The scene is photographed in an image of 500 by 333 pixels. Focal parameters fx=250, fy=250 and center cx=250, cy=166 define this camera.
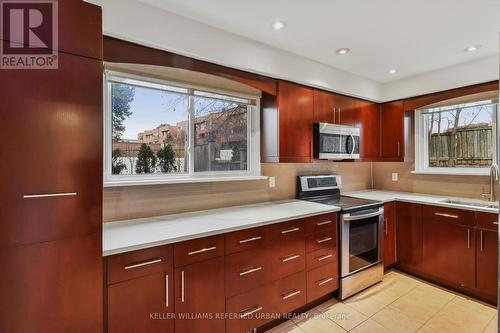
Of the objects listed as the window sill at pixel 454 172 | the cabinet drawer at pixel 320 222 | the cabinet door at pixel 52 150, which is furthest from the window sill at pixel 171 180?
the window sill at pixel 454 172

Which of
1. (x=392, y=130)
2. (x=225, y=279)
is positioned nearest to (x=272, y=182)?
(x=225, y=279)

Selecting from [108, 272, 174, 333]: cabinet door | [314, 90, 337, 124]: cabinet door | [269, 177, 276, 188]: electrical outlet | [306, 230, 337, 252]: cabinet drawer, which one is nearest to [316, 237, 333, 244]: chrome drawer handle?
[306, 230, 337, 252]: cabinet drawer

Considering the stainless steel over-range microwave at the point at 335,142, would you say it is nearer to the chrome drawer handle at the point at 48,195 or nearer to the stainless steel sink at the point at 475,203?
the stainless steel sink at the point at 475,203

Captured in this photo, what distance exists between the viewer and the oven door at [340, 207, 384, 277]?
8.16 feet

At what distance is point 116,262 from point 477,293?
10.9ft

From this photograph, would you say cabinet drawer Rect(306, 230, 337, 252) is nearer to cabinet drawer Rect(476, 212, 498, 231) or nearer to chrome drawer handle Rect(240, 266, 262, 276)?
chrome drawer handle Rect(240, 266, 262, 276)

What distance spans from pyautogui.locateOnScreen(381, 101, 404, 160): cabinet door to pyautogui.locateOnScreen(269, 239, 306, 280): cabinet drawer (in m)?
2.01

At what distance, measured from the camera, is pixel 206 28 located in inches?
77.8

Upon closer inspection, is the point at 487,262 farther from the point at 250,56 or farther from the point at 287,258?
the point at 250,56

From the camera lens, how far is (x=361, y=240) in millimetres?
2662

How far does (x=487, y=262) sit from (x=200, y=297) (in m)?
2.70

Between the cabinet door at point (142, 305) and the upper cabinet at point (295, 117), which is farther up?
the upper cabinet at point (295, 117)

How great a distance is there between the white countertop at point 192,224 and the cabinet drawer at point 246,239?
5 centimetres

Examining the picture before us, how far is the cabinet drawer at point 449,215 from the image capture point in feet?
8.19
